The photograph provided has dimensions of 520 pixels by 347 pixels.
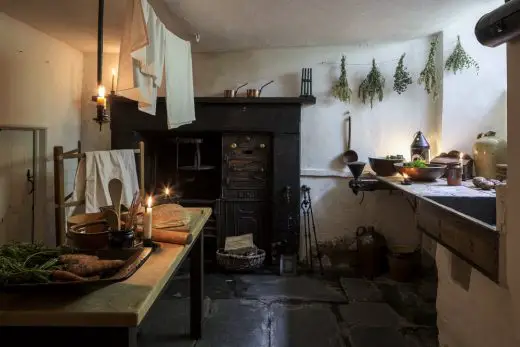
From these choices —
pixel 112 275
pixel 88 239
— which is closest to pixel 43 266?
pixel 112 275

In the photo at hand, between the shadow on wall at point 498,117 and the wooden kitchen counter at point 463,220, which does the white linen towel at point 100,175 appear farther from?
the shadow on wall at point 498,117

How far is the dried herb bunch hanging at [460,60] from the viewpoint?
11.4 ft

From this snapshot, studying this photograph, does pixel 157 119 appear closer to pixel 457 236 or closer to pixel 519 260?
pixel 457 236

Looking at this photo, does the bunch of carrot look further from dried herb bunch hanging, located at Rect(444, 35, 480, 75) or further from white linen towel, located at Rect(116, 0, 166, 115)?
dried herb bunch hanging, located at Rect(444, 35, 480, 75)

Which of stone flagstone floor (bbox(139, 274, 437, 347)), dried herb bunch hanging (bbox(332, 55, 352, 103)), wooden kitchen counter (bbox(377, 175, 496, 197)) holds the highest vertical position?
dried herb bunch hanging (bbox(332, 55, 352, 103))

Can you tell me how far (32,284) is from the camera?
113 cm

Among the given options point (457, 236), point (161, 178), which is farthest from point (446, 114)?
point (161, 178)

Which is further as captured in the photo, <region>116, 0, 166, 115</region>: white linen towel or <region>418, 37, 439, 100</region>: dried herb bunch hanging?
<region>418, 37, 439, 100</region>: dried herb bunch hanging

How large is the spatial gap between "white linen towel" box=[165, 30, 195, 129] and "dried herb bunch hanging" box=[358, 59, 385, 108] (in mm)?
1706

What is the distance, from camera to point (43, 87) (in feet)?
11.6

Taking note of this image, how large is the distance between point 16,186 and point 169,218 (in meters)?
1.99

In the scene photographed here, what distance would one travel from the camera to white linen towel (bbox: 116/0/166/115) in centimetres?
200

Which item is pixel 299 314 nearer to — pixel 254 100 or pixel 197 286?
pixel 197 286

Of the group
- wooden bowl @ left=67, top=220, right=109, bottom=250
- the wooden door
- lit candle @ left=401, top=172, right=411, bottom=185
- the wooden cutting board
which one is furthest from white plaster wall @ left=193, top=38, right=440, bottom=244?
wooden bowl @ left=67, top=220, right=109, bottom=250
